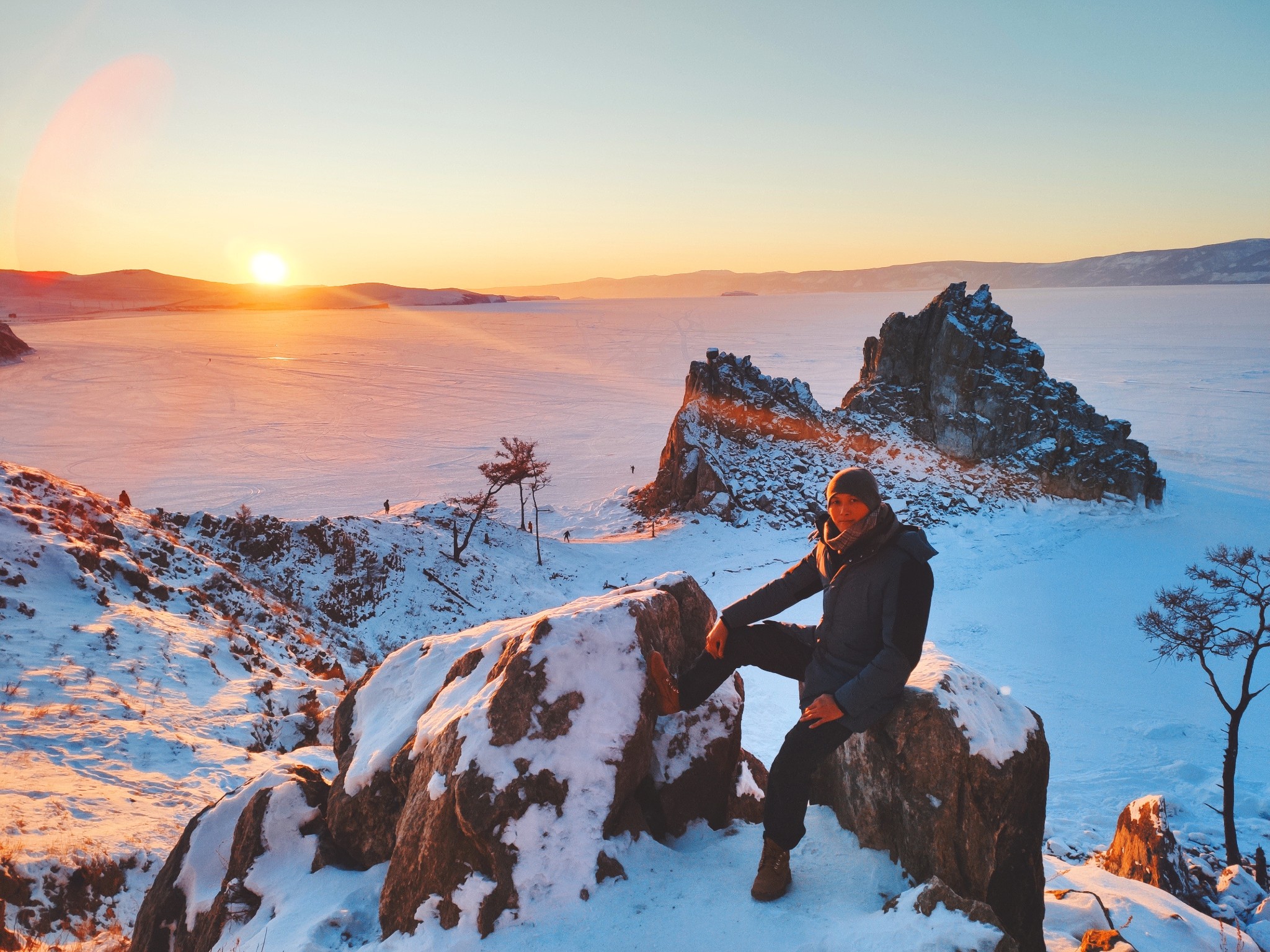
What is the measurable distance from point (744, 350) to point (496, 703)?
11645 cm

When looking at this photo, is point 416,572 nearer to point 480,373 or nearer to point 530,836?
point 530,836

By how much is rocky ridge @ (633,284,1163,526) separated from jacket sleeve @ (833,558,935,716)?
3396 cm

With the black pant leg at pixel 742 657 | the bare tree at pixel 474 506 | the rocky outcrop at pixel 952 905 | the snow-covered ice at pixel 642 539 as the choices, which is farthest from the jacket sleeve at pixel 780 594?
the bare tree at pixel 474 506

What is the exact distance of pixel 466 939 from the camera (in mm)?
5066

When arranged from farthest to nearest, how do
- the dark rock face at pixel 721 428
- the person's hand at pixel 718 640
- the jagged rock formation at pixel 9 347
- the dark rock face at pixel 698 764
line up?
the jagged rock formation at pixel 9 347 < the dark rock face at pixel 721 428 < the dark rock face at pixel 698 764 < the person's hand at pixel 718 640

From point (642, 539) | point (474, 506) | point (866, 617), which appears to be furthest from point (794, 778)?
point (474, 506)

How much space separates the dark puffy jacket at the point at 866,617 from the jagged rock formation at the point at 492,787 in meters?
1.42

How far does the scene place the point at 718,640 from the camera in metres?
6.45

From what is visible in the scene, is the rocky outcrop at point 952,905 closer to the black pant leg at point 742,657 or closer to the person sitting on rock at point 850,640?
the person sitting on rock at point 850,640

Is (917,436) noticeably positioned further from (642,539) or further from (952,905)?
(952,905)

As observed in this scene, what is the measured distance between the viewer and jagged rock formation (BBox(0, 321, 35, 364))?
101562mm

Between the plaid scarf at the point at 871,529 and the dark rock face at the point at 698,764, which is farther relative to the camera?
the dark rock face at the point at 698,764

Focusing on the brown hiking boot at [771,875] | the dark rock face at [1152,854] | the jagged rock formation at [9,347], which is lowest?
the dark rock face at [1152,854]

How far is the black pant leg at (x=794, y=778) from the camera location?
550 centimetres
